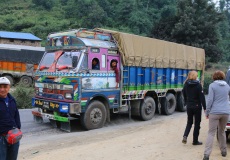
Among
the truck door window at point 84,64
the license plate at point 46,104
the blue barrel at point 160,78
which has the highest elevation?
the truck door window at point 84,64

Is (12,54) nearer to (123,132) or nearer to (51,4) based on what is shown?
(123,132)

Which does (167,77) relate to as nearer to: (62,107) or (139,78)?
(139,78)

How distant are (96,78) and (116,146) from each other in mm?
2626

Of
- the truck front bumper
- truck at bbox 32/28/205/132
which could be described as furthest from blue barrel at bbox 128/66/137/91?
the truck front bumper

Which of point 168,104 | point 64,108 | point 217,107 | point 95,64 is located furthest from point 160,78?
point 217,107

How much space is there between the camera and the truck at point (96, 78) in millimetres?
8258

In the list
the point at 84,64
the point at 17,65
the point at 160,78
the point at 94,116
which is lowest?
the point at 94,116

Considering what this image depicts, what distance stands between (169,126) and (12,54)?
60.4ft

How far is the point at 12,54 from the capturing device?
23.9 meters

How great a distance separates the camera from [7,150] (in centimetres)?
396

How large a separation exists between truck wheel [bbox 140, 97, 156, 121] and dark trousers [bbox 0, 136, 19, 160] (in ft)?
23.0

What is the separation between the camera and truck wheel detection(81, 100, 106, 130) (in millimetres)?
8483

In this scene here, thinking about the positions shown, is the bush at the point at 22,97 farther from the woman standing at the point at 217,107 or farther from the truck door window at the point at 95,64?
the woman standing at the point at 217,107

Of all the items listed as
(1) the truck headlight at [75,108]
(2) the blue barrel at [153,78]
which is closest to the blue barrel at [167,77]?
(2) the blue barrel at [153,78]
